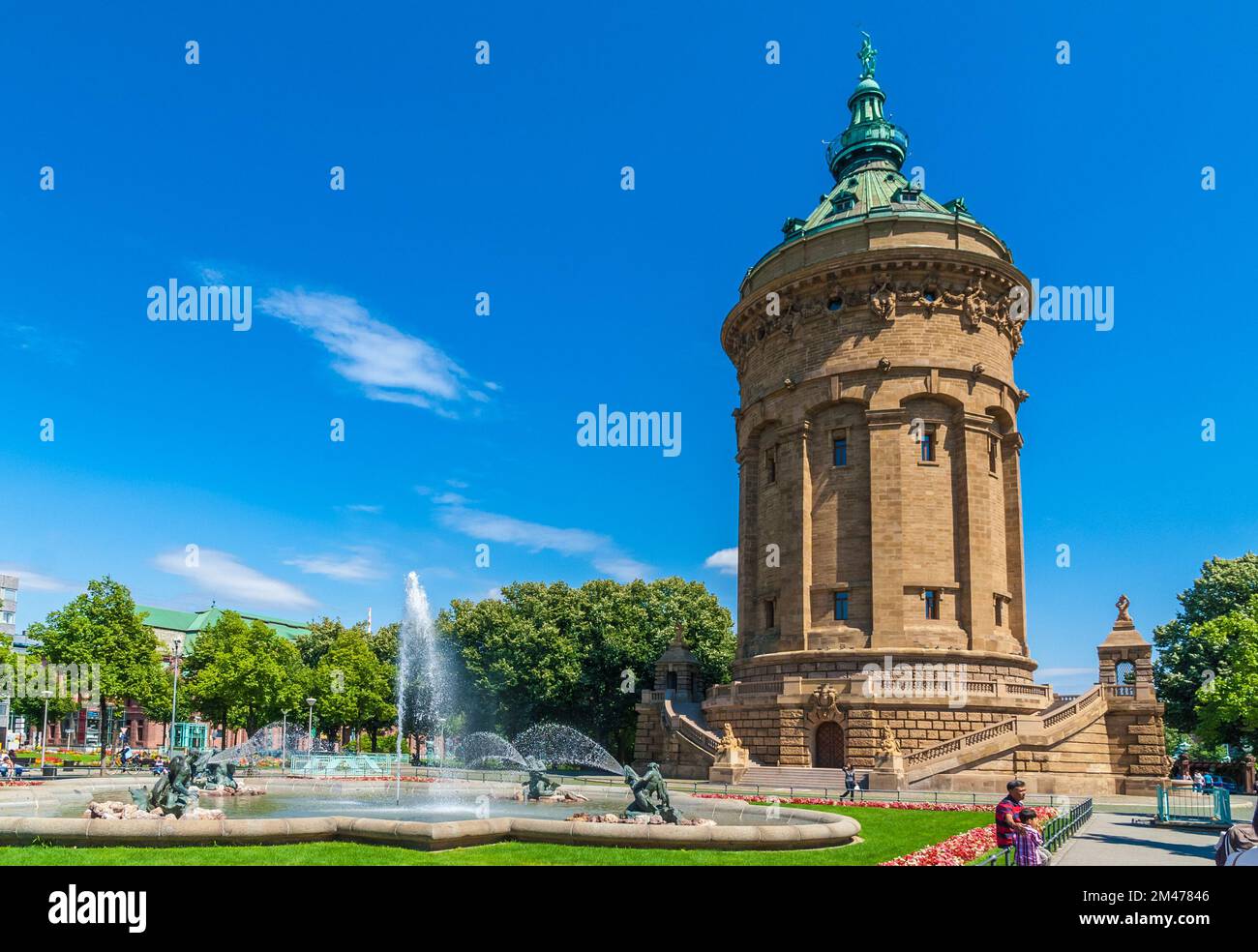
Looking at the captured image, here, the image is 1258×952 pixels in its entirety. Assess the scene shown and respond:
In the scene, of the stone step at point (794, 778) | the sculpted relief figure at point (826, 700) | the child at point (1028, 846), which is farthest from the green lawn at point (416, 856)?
the sculpted relief figure at point (826, 700)

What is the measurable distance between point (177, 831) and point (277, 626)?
13081cm

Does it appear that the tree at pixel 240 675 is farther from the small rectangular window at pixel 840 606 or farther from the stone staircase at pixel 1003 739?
the stone staircase at pixel 1003 739

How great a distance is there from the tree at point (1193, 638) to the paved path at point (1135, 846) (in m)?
40.4

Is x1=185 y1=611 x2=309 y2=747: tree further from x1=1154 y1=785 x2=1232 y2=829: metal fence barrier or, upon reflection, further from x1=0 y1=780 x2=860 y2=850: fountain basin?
x1=1154 y1=785 x2=1232 y2=829: metal fence barrier

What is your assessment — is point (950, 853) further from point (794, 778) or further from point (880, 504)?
point (880, 504)

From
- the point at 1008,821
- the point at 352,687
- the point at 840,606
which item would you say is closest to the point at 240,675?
the point at 352,687

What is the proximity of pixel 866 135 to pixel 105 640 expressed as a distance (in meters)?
51.9

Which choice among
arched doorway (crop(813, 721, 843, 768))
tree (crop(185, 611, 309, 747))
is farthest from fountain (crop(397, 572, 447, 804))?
arched doorway (crop(813, 721, 843, 768))

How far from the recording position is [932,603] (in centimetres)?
4581

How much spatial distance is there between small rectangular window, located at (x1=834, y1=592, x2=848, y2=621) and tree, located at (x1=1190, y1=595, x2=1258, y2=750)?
17699 millimetres

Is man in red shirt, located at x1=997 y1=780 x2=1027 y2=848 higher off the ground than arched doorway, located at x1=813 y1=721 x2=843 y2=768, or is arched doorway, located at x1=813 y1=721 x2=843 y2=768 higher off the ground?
man in red shirt, located at x1=997 y1=780 x2=1027 y2=848

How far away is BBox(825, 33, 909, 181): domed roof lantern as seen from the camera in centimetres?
5881

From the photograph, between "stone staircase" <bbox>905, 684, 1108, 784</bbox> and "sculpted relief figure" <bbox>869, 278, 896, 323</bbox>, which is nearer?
"stone staircase" <bbox>905, 684, 1108, 784</bbox>
